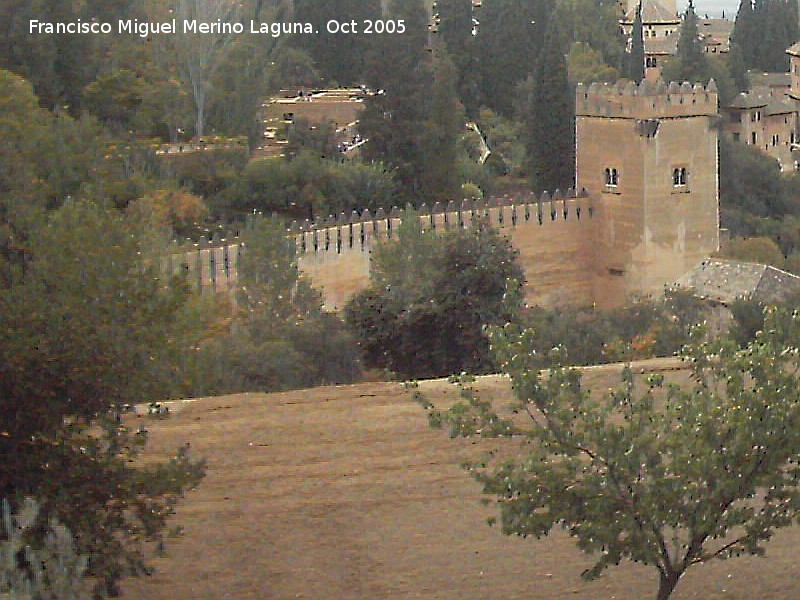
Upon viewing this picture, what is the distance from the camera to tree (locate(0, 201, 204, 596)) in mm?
6062

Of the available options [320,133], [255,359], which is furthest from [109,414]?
[320,133]

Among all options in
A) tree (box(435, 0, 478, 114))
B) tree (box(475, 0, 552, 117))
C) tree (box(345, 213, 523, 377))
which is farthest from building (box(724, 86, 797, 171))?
tree (box(345, 213, 523, 377))

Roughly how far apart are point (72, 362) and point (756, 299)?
1386 cm

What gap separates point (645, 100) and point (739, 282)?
4984 mm

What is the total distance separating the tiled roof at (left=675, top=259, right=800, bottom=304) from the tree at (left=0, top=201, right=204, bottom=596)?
44.5ft

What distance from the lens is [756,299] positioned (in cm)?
1900

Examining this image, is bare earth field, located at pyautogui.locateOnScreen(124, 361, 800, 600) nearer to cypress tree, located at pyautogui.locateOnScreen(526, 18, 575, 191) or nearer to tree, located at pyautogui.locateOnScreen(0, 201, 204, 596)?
tree, located at pyautogui.locateOnScreen(0, 201, 204, 596)

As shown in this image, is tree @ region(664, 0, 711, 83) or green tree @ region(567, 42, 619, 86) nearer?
tree @ region(664, 0, 711, 83)

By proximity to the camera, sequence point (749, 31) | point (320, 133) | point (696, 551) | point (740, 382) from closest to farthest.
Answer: point (740, 382) < point (696, 551) < point (320, 133) < point (749, 31)

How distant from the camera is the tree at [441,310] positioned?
54.6 feet

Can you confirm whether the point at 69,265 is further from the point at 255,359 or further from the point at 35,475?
the point at 255,359

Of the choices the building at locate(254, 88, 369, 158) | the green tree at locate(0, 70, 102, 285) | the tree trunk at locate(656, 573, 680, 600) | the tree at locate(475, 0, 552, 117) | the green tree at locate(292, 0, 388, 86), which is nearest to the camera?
the tree trunk at locate(656, 573, 680, 600)

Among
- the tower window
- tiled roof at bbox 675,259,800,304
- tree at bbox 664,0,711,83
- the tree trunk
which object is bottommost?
tiled roof at bbox 675,259,800,304

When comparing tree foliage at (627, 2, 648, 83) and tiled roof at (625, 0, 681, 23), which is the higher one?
tiled roof at (625, 0, 681, 23)
